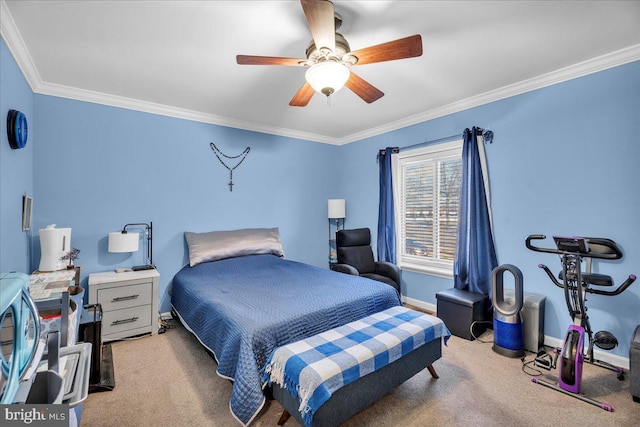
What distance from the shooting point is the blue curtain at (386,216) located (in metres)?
4.27

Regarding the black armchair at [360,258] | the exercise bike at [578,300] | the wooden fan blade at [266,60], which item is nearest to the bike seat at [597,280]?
the exercise bike at [578,300]

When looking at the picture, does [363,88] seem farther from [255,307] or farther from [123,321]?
[123,321]

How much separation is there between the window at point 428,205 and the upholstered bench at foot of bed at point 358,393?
1.90m

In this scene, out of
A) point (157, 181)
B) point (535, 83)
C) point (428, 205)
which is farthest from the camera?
point (428, 205)

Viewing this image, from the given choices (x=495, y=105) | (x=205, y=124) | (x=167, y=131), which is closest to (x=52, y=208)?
(x=167, y=131)

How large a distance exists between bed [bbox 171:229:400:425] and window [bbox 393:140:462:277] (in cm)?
143

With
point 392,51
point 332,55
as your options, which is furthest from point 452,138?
point 332,55

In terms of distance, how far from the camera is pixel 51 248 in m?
2.66

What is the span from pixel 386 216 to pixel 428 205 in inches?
24.1

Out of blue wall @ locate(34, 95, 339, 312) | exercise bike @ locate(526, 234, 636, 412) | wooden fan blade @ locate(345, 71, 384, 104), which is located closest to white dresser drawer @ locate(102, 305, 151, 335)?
blue wall @ locate(34, 95, 339, 312)

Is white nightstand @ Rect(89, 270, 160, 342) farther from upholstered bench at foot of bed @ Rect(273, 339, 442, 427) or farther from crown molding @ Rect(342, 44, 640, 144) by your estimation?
crown molding @ Rect(342, 44, 640, 144)

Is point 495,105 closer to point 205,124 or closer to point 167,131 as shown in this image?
point 205,124

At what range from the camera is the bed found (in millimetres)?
1832

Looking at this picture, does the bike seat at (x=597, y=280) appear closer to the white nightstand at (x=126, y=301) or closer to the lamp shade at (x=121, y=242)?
the white nightstand at (x=126, y=301)
